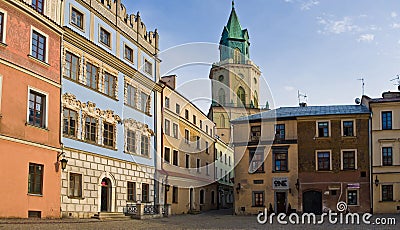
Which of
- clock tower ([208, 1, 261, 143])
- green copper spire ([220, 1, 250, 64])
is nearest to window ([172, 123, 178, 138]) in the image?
clock tower ([208, 1, 261, 143])

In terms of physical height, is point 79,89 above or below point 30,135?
above

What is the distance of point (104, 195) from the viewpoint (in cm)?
2998

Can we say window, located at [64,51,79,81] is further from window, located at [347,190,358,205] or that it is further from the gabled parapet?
window, located at [347,190,358,205]

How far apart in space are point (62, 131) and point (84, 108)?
256 centimetres

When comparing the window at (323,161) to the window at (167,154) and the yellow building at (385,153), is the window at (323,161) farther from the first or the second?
the window at (167,154)

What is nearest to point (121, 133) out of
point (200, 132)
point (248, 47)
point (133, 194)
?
point (133, 194)

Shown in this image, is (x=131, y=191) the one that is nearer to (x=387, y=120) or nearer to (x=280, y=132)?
(x=280, y=132)

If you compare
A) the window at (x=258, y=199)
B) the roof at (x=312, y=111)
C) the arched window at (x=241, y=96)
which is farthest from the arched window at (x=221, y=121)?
the window at (x=258, y=199)

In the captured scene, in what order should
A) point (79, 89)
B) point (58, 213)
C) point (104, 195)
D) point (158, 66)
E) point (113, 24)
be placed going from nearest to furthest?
point (58, 213), point (79, 89), point (104, 195), point (113, 24), point (158, 66)

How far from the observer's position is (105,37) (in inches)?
1237

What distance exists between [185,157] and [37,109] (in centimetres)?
2272

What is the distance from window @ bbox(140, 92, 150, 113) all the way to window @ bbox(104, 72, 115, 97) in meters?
4.32

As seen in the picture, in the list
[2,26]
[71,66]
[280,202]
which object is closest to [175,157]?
[280,202]

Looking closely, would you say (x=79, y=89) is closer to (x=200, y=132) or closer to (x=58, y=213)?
(x=58, y=213)
